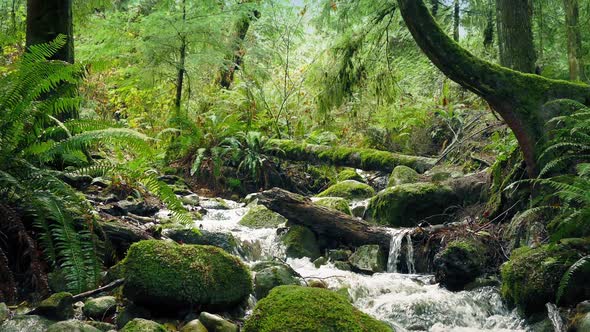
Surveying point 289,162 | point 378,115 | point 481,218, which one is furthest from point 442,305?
point 378,115

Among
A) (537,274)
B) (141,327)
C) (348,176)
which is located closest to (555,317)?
(537,274)

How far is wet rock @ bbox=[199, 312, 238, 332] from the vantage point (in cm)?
355

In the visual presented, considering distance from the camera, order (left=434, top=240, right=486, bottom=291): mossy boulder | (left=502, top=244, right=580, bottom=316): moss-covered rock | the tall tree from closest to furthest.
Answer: (left=502, top=244, right=580, bottom=316): moss-covered rock
(left=434, top=240, right=486, bottom=291): mossy boulder
the tall tree

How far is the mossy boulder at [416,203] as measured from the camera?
6809 millimetres

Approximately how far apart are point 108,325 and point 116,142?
122 centimetres

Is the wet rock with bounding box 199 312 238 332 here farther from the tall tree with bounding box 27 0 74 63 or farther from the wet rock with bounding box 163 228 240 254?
the tall tree with bounding box 27 0 74 63

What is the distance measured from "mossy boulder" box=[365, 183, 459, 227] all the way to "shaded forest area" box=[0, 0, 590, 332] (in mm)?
26

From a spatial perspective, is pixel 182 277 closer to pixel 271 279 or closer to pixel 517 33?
pixel 271 279

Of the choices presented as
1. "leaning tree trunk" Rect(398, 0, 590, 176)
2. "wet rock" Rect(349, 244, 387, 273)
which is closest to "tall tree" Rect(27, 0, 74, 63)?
"leaning tree trunk" Rect(398, 0, 590, 176)

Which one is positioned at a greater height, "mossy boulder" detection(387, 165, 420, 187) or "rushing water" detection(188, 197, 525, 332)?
"mossy boulder" detection(387, 165, 420, 187)

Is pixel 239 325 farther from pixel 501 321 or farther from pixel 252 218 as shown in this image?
pixel 252 218

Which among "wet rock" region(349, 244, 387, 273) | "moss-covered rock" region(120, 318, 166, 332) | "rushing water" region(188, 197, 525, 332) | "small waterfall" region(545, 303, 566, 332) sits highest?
"moss-covered rock" region(120, 318, 166, 332)

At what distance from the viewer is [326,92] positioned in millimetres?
7973

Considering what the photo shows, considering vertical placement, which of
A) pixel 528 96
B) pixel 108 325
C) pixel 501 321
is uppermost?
pixel 528 96
